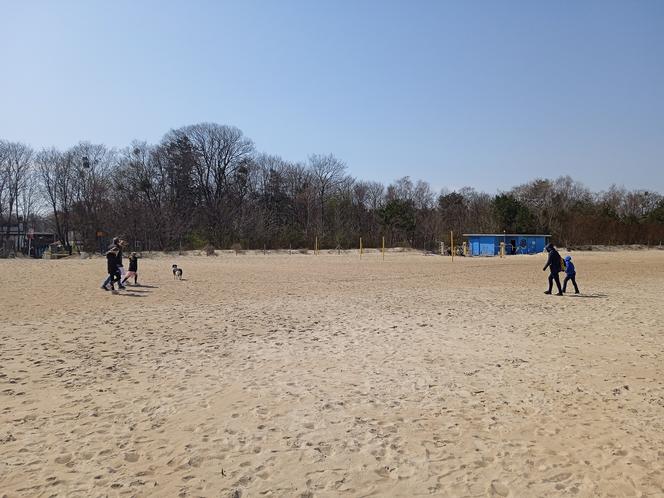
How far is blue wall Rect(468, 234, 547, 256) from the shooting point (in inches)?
2064

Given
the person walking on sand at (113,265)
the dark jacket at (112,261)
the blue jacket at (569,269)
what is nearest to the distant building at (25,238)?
the person walking on sand at (113,265)

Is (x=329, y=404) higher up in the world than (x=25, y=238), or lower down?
lower down

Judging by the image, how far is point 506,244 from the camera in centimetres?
5334

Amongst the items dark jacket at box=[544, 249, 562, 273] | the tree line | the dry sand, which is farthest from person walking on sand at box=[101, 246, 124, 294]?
the tree line

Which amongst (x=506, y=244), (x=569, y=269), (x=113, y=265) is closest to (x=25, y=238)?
(x=113, y=265)

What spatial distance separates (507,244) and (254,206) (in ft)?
105

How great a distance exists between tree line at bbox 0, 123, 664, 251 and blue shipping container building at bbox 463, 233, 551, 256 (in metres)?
7.05

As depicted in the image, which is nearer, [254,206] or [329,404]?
[329,404]

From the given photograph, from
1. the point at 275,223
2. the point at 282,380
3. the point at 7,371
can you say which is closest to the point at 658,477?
the point at 282,380

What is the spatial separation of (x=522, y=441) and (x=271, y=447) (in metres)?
2.29

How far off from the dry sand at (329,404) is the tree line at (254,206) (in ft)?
153

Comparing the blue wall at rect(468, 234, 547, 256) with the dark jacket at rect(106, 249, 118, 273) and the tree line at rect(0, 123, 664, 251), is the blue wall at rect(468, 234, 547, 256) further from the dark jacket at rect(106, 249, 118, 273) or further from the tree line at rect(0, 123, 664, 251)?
the dark jacket at rect(106, 249, 118, 273)

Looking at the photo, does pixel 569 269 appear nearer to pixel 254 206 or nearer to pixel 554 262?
pixel 554 262

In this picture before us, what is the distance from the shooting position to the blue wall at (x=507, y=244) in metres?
52.4
